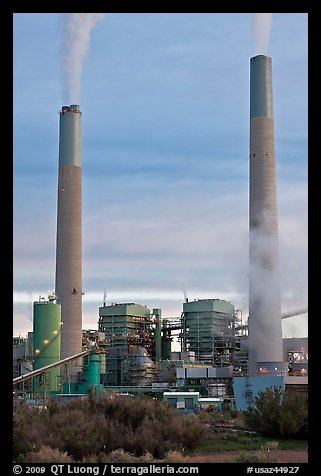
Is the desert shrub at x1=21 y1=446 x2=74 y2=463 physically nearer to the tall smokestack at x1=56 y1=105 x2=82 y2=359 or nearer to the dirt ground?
the dirt ground

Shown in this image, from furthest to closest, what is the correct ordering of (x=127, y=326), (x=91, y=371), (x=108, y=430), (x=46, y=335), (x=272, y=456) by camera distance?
(x=127, y=326) < (x=91, y=371) < (x=46, y=335) < (x=108, y=430) < (x=272, y=456)

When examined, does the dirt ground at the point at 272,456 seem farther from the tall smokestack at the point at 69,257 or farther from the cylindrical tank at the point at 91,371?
the tall smokestack at the point at 69,257

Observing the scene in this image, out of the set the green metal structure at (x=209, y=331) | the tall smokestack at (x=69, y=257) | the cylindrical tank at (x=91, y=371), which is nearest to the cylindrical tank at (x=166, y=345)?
the green metal structure at (x=209, y=331)

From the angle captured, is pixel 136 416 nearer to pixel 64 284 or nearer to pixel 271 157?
pixel 271 157

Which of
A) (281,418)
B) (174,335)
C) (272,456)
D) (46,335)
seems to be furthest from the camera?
(174,335)

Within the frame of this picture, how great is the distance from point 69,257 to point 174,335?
50.5 feet

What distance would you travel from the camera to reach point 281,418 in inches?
753

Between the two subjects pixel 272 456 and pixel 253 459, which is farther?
pixel 272 456

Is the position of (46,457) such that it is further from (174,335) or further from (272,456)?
(174,335)

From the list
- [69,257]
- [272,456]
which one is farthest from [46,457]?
[69,257]

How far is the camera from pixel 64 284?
169ft

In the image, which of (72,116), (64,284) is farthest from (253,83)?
(64,284)

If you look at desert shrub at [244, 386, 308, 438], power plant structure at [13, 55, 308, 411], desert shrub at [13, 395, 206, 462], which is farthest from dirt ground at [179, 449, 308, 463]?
power plant structure at [13, 55, 308, 411]
